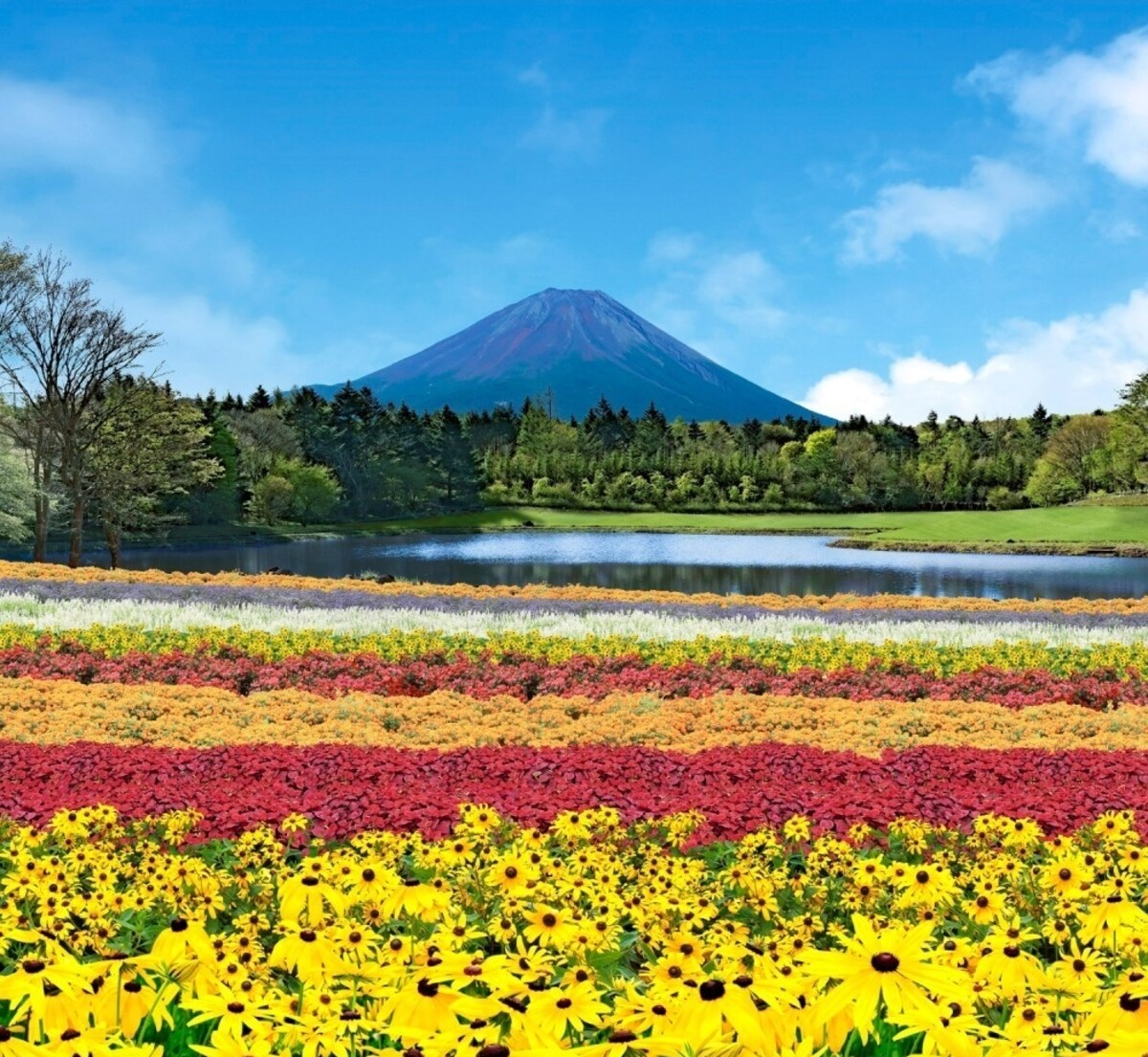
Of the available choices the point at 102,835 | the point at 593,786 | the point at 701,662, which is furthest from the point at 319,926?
the point at 701,662

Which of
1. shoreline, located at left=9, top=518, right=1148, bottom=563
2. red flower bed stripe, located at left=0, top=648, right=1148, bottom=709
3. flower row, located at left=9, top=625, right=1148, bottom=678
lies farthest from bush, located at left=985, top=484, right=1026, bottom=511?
red flower bed stripe, located at left=0, top=648, right=1148, bottom=709

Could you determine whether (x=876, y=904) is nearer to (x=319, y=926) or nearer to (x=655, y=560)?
(x=319, y=926)

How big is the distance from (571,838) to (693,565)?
4165 centimetres

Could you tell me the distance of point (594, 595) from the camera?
22.2 meters

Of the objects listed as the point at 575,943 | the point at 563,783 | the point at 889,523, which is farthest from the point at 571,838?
the point at 889,523

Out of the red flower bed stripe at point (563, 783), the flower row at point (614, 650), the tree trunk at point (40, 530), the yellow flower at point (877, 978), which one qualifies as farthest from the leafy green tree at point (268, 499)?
the yellow flower at point (877, 978)

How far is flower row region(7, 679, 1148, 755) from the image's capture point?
9.13m

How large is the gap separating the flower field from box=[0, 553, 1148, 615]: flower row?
4.76m

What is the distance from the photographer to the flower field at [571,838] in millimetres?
2096

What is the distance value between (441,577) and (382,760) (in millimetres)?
32530

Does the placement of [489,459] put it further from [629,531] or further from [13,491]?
[13,491]

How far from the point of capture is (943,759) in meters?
7.55

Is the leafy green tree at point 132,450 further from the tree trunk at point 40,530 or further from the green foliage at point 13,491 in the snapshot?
the green foliage at point 13,491

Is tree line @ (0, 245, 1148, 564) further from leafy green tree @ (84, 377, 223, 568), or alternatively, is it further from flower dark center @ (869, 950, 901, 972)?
flower dark center @ (869, 950, 901, 972)
